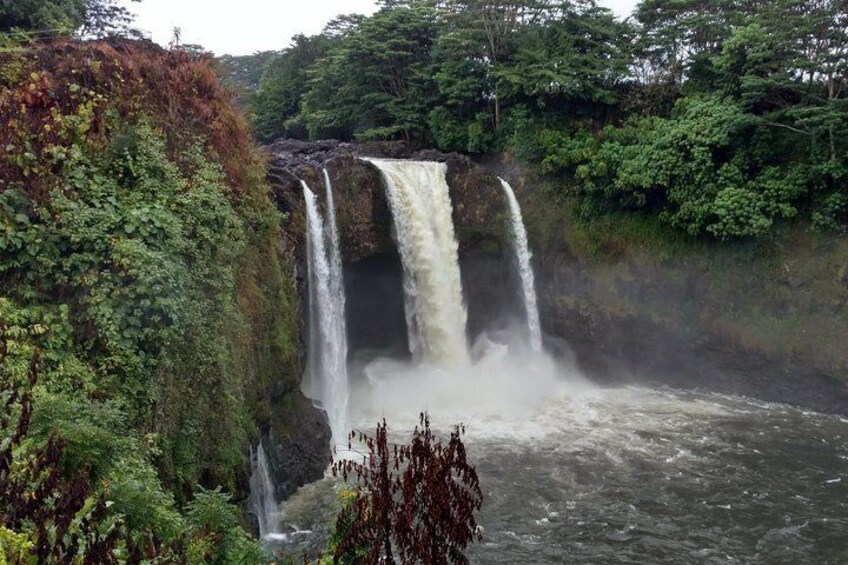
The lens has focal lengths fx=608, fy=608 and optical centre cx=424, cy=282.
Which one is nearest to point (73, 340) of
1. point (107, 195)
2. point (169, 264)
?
point (169, 264)

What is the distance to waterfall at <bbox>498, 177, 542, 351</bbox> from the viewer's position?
19.1m

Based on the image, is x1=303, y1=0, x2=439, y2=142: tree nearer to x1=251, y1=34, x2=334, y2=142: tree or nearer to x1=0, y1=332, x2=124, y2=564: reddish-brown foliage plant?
x1=251, y1=34, x2=334, y2=142: tree

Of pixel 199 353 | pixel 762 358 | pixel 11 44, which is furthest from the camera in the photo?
pixel 762 358

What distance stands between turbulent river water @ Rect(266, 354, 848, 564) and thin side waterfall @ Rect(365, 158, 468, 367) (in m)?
1.45

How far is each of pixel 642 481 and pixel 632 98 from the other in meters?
13.7

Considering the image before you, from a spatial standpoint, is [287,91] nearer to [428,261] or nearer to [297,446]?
[428,261]

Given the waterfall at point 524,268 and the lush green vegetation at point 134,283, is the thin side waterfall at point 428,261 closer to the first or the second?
the waterfall at point 524,268

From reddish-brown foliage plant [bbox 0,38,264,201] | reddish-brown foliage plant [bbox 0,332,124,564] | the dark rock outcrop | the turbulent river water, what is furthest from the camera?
the dark rock outcrop

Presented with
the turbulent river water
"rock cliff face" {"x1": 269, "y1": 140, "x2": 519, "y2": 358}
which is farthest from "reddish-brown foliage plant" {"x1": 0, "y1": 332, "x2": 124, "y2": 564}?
"rock cliff face" {"x1": 269, "y1": 140, "x2": 519, "y2": 358}

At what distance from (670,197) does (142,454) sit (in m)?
15.7

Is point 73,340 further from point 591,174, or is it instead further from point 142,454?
point 591,174

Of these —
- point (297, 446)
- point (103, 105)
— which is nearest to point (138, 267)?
point (103, 105)

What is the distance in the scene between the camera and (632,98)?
67.6 ft

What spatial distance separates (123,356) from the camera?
6746mm
